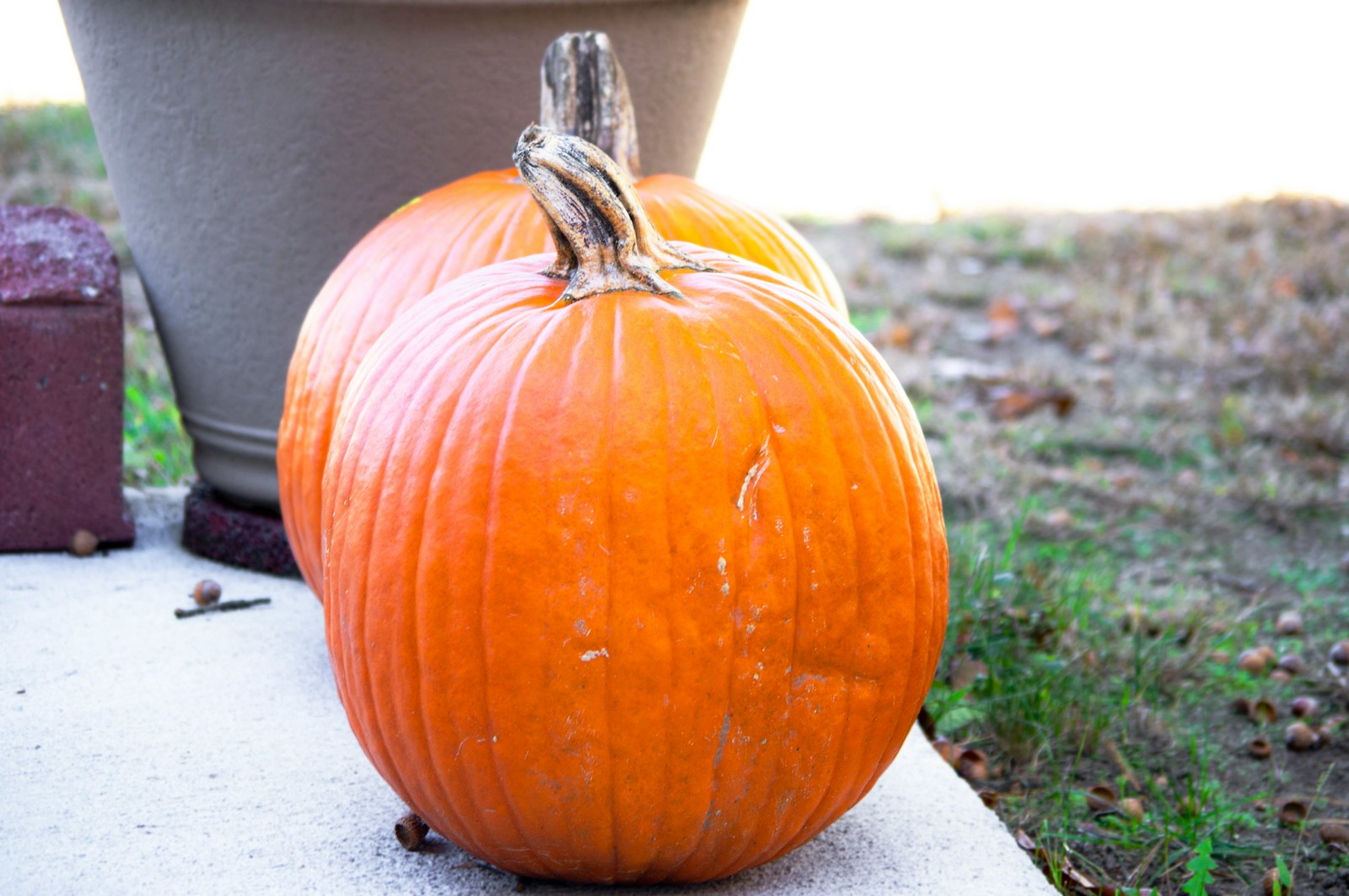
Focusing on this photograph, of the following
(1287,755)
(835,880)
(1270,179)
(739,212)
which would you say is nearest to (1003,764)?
(1287,755)

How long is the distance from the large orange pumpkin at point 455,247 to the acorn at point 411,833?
606 millimetres

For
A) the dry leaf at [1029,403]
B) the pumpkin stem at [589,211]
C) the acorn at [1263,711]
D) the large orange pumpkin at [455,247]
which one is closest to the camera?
the pumpkin stem at [589,211]

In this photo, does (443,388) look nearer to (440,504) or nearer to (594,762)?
(440,504)

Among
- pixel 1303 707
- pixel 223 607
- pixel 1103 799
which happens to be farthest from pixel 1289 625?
pixel 223 607

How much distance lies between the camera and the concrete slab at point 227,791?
1.60 metres

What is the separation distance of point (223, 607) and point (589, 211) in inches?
48.7

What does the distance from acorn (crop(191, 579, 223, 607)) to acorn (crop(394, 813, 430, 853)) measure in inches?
36.1

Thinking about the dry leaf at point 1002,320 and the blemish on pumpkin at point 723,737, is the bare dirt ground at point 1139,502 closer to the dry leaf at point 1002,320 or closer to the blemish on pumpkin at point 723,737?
the dry leaf at point 1002,320

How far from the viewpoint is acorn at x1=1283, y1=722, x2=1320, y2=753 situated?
2.40 meters

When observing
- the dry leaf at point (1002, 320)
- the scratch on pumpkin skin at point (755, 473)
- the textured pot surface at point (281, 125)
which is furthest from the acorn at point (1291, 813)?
the dry leaf at point (1002, 320)

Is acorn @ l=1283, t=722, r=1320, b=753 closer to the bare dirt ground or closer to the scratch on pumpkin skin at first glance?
the bare dirt ground

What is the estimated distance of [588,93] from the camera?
7.35ft

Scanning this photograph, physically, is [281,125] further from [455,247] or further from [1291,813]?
[1291,813]

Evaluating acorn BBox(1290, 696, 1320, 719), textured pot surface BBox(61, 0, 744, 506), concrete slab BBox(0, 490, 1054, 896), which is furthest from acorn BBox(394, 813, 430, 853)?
acorn BBox(1290, 696, 1320, 719)
